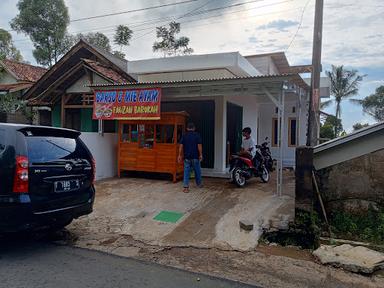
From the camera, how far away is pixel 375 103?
35.7 meters

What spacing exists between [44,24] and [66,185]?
26.1 m

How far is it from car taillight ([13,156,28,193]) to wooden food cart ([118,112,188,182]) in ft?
17.8

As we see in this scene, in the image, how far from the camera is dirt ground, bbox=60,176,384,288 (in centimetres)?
416

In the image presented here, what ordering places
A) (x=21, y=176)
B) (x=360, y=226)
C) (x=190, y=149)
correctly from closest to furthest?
1. (x=21, y=176)
2. (x=360, y=226)
3. (x=190, y=149)

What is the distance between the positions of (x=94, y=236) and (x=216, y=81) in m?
4.78

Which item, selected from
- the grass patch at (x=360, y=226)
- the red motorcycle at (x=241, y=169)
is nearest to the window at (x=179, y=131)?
the red motorcycle at (x=241, y=169)

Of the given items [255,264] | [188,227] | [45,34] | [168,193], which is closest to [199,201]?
[168,193]

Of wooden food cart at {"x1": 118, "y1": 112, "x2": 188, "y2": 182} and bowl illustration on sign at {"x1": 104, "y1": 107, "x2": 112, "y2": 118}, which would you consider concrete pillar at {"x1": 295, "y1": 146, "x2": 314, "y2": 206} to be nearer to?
wooden food cart at {"x1": 118, "y1": 112, "x2": 188, "y2": 182}

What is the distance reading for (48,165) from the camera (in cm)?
454

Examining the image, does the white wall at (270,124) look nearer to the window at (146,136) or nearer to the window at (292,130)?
the window at (292,130)

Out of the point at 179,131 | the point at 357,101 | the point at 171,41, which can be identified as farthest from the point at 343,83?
the point at 179,131

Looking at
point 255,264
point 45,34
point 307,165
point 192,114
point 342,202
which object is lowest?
point 255,264

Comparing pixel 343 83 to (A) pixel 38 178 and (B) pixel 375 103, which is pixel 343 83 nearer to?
(B) pixel 375 103

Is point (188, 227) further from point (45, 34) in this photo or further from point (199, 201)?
point (45, 34)
